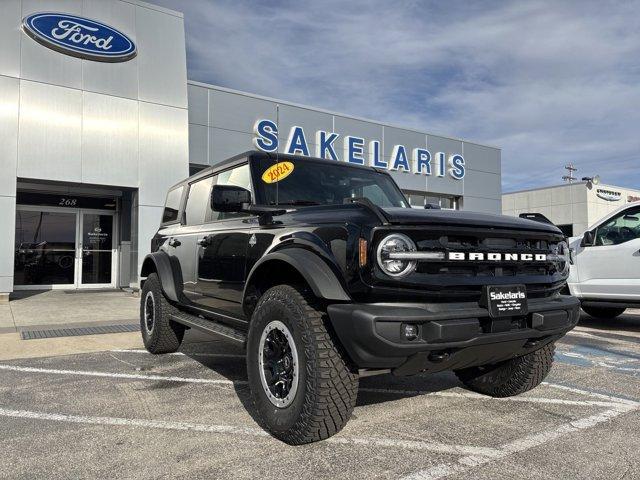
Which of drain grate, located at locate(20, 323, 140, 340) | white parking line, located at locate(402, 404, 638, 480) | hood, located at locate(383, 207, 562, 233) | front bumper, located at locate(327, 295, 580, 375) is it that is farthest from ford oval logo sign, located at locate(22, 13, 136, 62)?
white parking line, located at locate(402, 404, 638, 480)

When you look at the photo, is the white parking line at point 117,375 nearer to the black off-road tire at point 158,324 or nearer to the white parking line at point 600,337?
the black off-road tire at point 158,324

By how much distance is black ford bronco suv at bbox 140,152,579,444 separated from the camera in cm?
278

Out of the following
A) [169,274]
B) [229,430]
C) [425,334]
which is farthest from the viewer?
[169,274]

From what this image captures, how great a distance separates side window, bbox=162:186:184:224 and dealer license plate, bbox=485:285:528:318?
3.80 metres

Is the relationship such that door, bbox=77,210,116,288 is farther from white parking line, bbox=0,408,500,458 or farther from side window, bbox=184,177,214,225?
white parking line, bbox=0,408,500,458

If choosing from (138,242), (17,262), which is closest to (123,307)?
(138,242)

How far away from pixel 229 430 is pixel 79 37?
39.9 ft

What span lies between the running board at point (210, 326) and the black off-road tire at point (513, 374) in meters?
1.92

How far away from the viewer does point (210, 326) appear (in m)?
4.48

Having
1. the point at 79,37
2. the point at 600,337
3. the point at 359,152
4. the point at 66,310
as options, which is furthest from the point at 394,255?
the point at 359,152

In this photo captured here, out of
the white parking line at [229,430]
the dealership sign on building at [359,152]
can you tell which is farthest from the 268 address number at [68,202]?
the white parking line at [229,430]

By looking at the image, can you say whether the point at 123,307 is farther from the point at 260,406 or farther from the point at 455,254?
the point at 455,254

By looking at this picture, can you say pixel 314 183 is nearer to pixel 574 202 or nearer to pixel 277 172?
pixel 277 172

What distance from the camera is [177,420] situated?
3580mm
